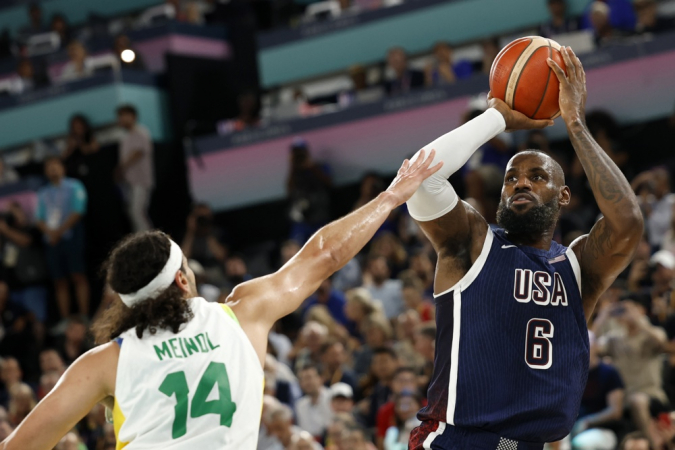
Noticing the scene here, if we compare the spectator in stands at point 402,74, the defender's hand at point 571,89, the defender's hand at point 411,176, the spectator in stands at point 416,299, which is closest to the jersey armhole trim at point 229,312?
the defender's hand at point 411,176

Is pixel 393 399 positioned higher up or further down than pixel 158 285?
further down

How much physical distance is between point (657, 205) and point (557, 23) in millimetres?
3116

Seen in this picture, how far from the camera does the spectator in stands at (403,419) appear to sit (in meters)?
8.20

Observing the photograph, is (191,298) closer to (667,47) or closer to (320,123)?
(667,47)

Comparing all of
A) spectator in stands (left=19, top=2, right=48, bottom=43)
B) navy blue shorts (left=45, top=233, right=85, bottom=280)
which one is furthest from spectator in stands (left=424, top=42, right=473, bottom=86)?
spectator in stands (left=19, top=2, right=48, bottom=43)

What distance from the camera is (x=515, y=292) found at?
14.5ft

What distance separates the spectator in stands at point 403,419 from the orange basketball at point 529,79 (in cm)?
383

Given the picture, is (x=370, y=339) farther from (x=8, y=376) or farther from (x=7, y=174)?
(x=7, y=174)

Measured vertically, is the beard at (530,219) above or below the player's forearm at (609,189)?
below

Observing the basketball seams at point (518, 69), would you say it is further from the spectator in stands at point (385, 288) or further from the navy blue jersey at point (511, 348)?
the spectator in stands at point (385, 288)

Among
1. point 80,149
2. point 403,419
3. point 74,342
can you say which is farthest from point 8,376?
point 403,419

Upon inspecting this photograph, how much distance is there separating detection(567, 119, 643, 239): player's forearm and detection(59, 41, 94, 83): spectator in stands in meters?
11.3

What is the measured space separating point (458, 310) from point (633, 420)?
13.0 feet

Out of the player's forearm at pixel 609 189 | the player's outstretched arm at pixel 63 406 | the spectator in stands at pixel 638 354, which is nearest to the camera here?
the player's outstretched arm at pixel 63 406
